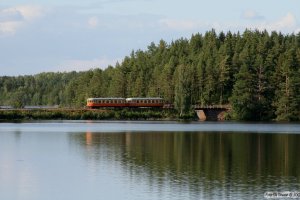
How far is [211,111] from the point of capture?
164375 mm

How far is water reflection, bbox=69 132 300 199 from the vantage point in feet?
146

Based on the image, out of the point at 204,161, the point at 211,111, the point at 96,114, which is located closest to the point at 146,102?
the point at 96,114

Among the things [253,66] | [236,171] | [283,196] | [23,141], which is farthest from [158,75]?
[283,196]

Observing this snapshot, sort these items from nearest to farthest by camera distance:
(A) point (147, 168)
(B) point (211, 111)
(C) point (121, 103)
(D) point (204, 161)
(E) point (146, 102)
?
1. (A) point (147, 168)
2. (D) point (204, 161)
3. (B) point (211, 111)
4. (E) point (146, 102)
5. (C) point (121, 103)

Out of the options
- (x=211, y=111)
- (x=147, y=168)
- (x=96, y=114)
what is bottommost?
(x=147, y=168)

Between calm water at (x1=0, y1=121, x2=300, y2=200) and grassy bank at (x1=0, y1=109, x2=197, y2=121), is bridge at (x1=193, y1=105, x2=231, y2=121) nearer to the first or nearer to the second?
grassy bank at (x1=0, y1=109, x2=197, y2=121)

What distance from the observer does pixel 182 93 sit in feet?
516

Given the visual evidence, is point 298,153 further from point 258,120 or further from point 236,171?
point 258,120

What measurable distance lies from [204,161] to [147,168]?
22.8 feet

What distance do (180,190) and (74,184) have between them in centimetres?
724

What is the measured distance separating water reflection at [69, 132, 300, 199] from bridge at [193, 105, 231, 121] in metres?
70.3

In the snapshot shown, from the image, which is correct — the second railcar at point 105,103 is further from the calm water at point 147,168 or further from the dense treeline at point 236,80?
the calm water at point 147,168

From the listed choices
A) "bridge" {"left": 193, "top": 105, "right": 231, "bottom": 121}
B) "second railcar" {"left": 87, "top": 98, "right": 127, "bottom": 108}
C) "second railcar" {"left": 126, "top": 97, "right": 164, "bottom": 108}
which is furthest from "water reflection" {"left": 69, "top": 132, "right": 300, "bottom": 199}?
"second railcar" {"left": 87, "top": 98, "right": 127, "bottom": 108}

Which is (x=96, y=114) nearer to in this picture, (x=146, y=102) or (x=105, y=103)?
(x=105, y=103)
